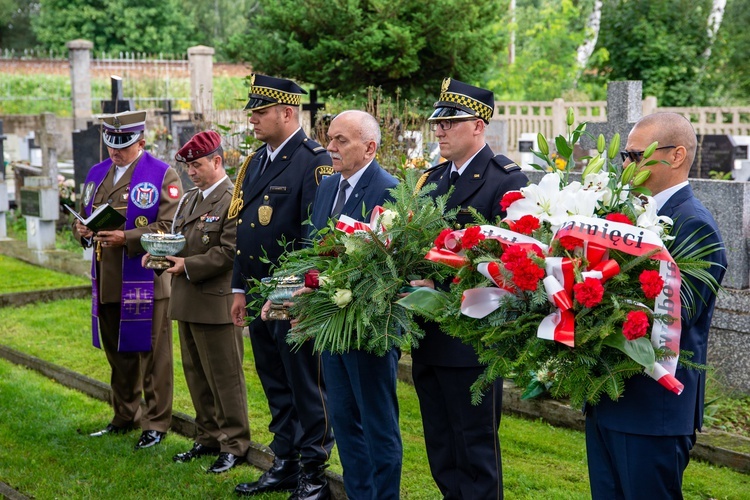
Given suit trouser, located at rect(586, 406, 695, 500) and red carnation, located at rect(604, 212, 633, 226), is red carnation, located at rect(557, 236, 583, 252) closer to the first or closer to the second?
red carnation, located at rect(604, 212, 633, 226)

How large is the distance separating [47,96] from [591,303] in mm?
34569

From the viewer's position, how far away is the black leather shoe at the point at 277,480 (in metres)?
5.29

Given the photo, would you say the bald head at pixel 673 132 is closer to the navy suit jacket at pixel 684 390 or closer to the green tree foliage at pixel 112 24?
the navy suit jacket at pixel 684 390

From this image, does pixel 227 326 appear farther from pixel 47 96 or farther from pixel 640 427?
pixel 47 96

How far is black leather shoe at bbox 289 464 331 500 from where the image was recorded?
5064mm

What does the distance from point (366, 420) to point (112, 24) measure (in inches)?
1903

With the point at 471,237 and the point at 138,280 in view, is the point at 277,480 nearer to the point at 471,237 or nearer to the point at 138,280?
the point at 138,280

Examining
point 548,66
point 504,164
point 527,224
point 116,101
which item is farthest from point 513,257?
point 548,66

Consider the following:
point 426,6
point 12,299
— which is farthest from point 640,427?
point 426,6

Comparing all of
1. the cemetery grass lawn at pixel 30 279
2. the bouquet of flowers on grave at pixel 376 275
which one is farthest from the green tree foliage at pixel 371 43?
the bouquet of flowers on grave at pixel 376 275

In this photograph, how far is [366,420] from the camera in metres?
4.41

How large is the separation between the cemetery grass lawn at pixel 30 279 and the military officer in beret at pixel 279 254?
21.9ft

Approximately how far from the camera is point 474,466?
4.18m

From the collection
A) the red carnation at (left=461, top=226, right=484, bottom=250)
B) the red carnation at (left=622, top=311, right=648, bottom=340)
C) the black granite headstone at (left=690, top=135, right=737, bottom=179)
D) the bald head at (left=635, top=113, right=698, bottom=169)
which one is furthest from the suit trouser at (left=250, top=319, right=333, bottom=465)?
the black granite headstone at (left=690, top=135, right=737, bottom=179)
